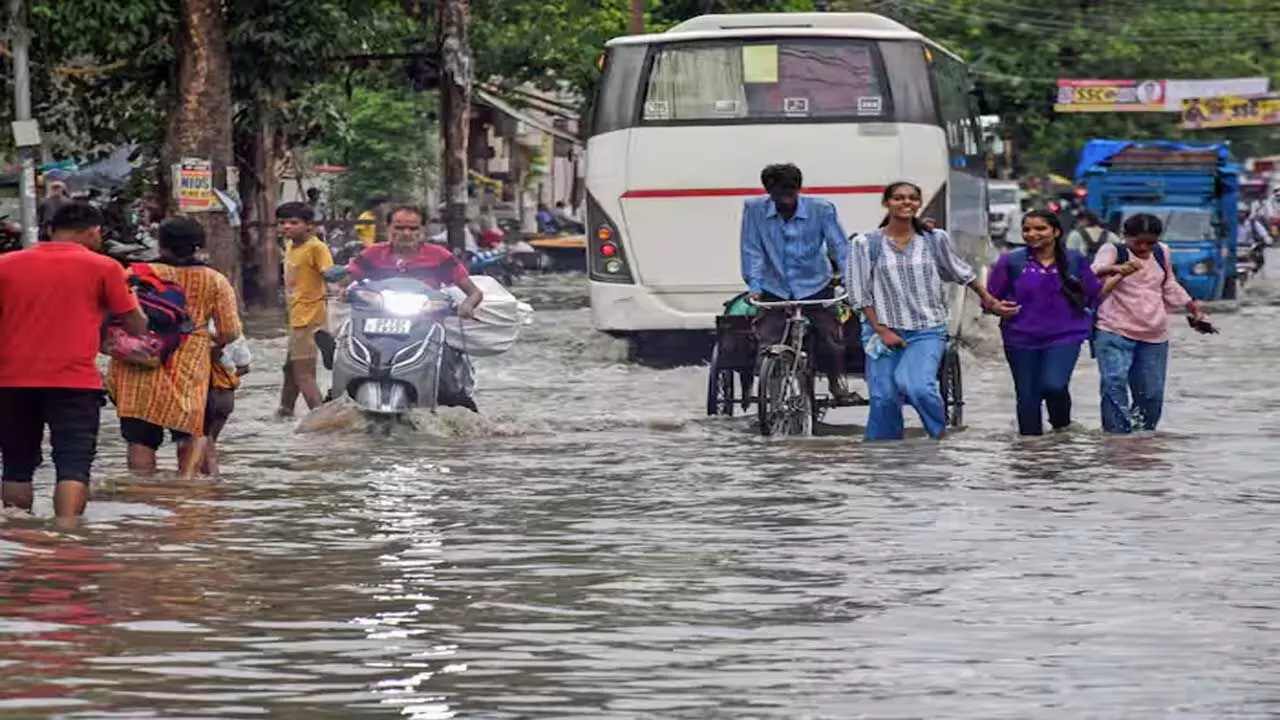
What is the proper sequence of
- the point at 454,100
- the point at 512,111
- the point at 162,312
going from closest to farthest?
the point at 162,312 → the point at 454,100 → the point at 512,111

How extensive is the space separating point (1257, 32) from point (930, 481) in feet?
223

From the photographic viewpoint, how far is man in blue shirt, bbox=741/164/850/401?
57.4 ft

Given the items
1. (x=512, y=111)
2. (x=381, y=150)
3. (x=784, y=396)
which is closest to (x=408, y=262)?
(x=784, y=396)

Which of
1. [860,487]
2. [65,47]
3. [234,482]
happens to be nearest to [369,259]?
[234,482]

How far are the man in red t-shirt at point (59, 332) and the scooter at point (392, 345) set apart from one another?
4.97m

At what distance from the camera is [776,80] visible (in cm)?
2494

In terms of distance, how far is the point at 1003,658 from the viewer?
28.8ft

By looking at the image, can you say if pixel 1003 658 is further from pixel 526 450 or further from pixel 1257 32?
pixel 1257 32

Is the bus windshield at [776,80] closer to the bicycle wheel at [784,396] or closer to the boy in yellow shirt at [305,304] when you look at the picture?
the boy in yellow shirt at [305,304]

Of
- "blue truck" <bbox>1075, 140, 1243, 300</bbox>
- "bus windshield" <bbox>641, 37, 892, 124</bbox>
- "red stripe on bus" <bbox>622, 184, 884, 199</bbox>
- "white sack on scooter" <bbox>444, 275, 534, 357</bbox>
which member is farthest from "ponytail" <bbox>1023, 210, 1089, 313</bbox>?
"blue truck" <bbox>1075, 140, 1243, 300</bbox>

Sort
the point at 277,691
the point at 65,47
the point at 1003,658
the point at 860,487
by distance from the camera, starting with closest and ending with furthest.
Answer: the point at 277,691, the point at 1003,658, the point at 860,487, the point at 65,47

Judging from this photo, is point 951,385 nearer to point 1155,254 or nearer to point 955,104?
point 1155,254

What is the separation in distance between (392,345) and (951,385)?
11.0ft

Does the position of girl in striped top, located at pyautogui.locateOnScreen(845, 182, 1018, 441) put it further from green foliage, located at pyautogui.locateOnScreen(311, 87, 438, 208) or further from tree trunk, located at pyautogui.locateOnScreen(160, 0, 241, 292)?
green foliage, located at pyautogui.locateOnScreen(311, 87, 438, 208)
